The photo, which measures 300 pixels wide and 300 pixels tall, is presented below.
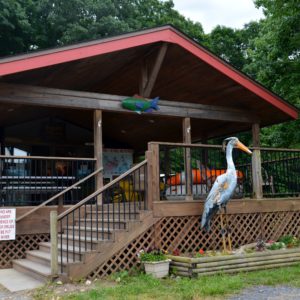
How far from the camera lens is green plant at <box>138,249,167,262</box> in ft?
21.3

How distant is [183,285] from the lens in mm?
5770

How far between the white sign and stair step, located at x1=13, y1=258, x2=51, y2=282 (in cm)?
49

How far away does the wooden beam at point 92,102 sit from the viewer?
812 centimetres

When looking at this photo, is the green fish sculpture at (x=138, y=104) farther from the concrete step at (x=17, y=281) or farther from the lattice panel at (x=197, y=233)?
the concrete step at (x=17, y=281)

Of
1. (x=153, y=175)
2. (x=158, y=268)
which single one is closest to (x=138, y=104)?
(x=153, y=175)

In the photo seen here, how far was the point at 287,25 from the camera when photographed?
11.3 m

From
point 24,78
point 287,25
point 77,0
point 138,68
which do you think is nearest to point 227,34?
point 77,0

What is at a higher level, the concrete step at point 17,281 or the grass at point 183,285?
the grass at point 183,285

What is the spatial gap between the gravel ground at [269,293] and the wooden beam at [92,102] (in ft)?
16.2

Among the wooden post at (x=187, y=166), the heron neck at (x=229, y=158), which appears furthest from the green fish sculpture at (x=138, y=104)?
the heron neck at (x=229, y=158)

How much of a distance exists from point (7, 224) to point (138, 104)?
366cm

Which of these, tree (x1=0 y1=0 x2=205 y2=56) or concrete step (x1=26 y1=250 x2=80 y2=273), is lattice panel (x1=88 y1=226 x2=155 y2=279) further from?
tree (x1=0 y1=0 x2=205 y2=56)

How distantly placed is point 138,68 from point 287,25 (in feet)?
14.9

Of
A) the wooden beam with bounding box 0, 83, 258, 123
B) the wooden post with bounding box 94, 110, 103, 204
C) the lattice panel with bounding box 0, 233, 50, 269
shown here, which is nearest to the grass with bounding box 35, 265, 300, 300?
the lattice panel with bounding box 0, 233, 50, 269
